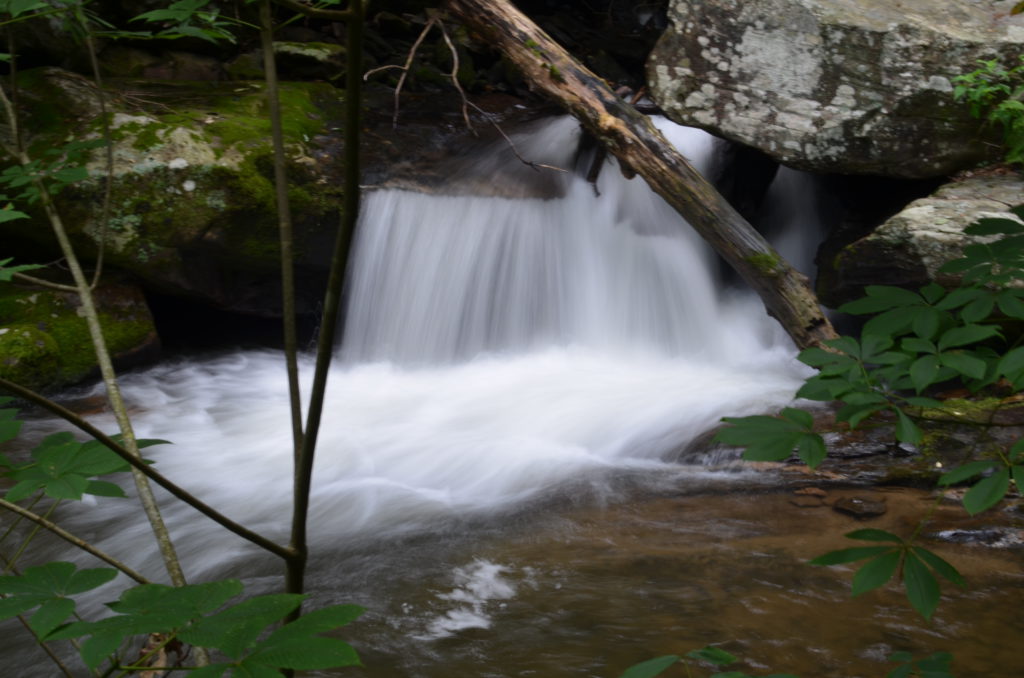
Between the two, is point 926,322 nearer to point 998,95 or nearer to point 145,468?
point 145,468

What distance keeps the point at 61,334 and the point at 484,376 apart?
2.69 meters

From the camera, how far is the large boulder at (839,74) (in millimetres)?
4750

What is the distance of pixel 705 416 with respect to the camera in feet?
14.6

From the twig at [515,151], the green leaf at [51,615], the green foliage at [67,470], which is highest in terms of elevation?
the twig at [515,151]

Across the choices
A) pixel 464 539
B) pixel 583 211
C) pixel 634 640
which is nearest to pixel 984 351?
pixel 634 640

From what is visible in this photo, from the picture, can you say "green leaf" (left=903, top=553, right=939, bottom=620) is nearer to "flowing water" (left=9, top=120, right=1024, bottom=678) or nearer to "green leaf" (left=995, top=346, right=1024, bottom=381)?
"green leaf" (left=995, top=346, right=1024, bottom=381)

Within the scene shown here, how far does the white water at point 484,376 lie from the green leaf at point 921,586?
243 centimetres

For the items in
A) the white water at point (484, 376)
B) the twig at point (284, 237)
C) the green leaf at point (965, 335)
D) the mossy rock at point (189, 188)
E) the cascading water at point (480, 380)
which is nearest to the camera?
the twig at point (284, 237)

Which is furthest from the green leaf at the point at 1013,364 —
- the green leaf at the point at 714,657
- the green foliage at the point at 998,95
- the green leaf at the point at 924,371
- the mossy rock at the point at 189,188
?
the mossy rock at the point at 189,188

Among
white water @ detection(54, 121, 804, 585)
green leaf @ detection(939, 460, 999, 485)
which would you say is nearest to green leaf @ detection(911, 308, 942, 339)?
green leaf @ detection(939, 460, 999, 485)

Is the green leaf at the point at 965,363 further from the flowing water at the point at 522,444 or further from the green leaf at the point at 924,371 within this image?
the flowing water at the point at 522,444

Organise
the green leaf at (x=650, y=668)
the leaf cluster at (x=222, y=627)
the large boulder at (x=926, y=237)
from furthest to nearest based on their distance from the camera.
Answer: the large boulder at (x=926, y=237) → the green leaf at (x=650, y=668) → the leaf cluster at (x=222, y=627)

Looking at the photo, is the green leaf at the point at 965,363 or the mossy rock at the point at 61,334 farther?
the mossy rock at the point at 61,334

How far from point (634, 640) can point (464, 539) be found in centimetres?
100
